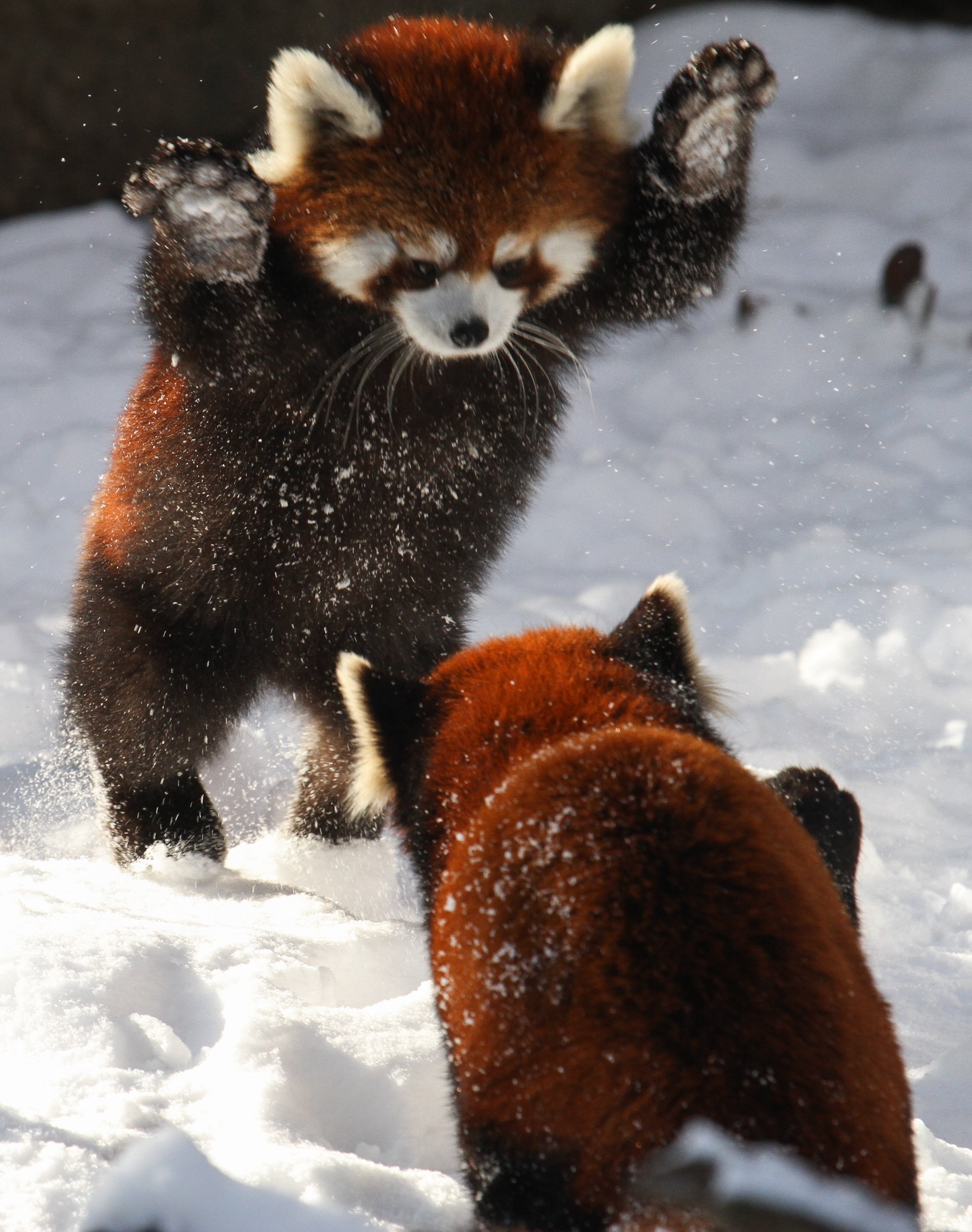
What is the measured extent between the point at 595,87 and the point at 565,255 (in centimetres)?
29

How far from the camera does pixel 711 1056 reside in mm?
1190

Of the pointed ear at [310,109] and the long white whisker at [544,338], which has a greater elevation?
the pointed ear at [310,109]

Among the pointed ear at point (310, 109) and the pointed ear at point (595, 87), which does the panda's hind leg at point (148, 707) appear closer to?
the pointed ear at point (310, 109)

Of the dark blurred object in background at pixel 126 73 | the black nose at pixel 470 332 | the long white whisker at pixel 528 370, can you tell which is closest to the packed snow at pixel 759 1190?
the black nose at pixel 470 332

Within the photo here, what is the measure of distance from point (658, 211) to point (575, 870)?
5.09 ft

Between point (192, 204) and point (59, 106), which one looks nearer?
point (192, 204)

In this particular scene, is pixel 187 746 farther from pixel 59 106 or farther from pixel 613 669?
pixel 59 106

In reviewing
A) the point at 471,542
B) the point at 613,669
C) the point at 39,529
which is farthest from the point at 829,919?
the point at 39,529

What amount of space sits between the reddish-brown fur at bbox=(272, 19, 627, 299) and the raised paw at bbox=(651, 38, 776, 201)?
18cm

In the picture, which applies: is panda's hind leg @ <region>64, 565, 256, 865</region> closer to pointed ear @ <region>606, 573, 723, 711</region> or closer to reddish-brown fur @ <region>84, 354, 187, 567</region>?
reddish-brown fur @ <region>84, 354, 187, 567</region>

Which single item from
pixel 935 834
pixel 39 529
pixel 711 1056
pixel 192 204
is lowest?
pixel 39 529

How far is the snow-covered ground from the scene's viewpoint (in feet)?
5.82

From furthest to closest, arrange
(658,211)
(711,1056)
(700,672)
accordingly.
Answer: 1. (658,211)
2. (700,672)
3. (711,1056)

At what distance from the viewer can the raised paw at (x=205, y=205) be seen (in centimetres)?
208
